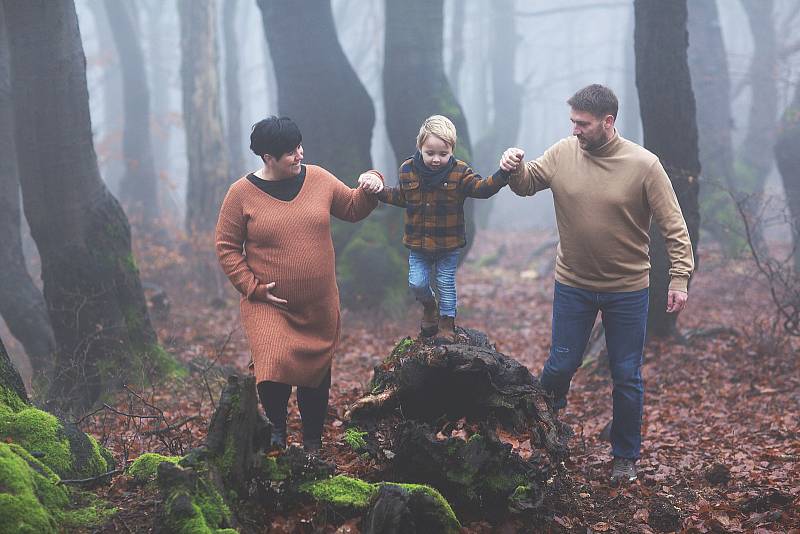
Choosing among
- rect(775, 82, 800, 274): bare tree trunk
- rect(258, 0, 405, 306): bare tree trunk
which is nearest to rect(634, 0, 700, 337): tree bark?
rect(258, 0, 405, 306): bare tree trunk

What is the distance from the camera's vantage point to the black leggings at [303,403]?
4.74 m

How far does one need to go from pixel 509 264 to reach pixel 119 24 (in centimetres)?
1332

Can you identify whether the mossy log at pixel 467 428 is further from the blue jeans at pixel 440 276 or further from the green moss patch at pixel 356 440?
the blue jeans at pixel 440 276

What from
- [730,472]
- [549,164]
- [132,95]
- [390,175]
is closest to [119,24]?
[132,95]

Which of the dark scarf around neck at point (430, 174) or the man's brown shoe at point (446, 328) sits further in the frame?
the man's brown shoe at point (446, 328)

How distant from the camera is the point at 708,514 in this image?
176 inches

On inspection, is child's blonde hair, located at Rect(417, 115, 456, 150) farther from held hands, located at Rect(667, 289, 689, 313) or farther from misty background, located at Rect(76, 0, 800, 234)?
misty background, located at Rect(76, 0, 800, 234)

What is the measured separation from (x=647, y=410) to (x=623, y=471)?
2354mm

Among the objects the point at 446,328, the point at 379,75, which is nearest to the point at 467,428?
the point at 446,328

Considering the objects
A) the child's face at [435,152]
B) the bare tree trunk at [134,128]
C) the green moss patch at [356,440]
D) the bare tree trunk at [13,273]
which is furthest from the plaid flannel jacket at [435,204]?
the bare tree trunk at [134,128]

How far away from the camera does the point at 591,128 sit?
472 centimetres

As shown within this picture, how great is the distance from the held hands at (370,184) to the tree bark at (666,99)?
448cm

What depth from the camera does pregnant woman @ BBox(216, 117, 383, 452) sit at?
461 centimetres

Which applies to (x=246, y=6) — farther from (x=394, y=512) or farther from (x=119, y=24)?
(x=394, y=512)
